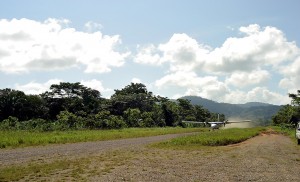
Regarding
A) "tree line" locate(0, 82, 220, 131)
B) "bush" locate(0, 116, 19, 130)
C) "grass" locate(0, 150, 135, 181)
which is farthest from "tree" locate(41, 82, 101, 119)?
"grass" locate(0, 150, 135, 181)

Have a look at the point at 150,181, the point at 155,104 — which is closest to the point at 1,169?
the point at 150,181

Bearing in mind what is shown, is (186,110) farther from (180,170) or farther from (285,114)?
(180,170)

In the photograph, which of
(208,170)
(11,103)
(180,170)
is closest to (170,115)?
(11,103)

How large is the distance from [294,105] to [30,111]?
79735mm

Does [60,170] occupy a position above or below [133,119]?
below

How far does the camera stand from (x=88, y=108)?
116m

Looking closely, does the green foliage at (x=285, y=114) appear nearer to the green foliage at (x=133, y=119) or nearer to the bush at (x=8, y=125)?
the green foliage at (x=133, y=119)

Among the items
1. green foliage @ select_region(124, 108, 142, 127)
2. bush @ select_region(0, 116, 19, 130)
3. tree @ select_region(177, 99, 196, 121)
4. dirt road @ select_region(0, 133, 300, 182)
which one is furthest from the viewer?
tree @ select_region(177, 99, 196, 121)

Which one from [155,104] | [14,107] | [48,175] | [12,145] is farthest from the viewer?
[155,104]

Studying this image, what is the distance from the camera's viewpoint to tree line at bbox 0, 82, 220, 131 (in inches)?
3351

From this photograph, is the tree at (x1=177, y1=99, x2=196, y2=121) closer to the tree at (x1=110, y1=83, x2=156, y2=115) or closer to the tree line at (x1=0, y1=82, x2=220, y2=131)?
the tree line at (x1=0, y1=82, x2=220, y2=131)

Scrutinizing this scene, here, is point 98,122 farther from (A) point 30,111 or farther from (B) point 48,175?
(B) point 48,175

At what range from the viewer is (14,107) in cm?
9894

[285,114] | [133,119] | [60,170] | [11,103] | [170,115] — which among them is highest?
[11,103]
